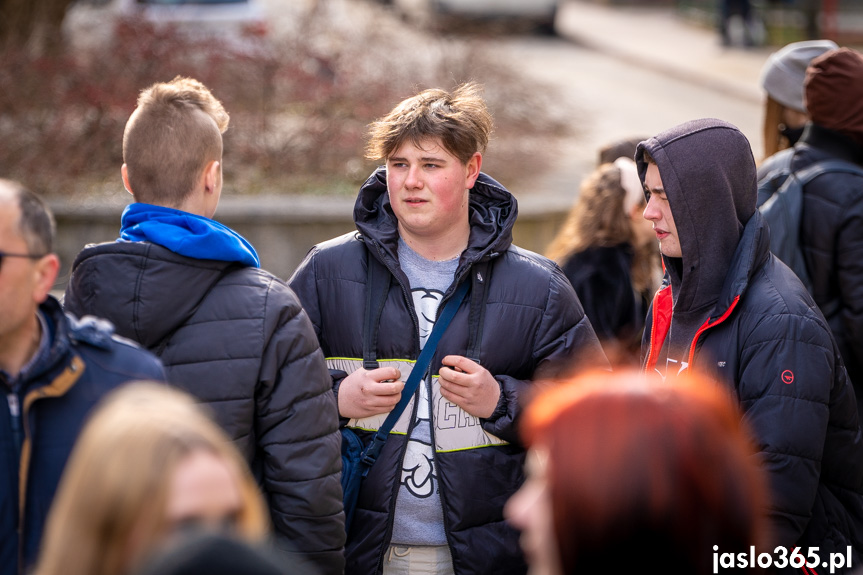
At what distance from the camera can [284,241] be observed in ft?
24.4

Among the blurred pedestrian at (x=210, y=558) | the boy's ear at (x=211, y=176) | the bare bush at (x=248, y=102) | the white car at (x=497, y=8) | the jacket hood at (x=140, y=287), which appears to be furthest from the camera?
the white car at (x=497, y=8)

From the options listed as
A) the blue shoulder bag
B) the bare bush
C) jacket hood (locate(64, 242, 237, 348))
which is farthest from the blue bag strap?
the bare bush

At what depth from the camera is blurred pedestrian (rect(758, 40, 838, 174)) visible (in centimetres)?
516

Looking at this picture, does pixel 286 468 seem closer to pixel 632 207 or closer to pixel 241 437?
pixel 241 437

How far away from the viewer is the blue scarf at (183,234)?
2.90 m

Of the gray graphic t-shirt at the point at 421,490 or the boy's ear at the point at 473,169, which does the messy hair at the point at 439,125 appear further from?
the gray graphic t-shirt at the point at 421,490

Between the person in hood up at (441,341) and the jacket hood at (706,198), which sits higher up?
the jacket hood at (706,198)

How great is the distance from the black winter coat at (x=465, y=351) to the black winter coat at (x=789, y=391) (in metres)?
0.52

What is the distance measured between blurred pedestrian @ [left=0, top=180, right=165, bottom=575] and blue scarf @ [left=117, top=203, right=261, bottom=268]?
0.45 metres

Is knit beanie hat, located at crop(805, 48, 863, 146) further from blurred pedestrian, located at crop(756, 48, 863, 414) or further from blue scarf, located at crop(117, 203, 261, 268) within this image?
blue scarf, located at crop(117, 203, 261, 268)

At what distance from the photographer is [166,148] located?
3047 mm

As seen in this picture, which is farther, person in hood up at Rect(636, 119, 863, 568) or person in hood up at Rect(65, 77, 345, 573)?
person in hood up at Rect(636, 119, 863, 568)

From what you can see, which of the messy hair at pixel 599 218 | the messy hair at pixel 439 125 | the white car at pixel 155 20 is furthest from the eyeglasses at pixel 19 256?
the white car at pixel 155 20

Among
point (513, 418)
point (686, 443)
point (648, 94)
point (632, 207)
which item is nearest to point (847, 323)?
point (632, 207)
